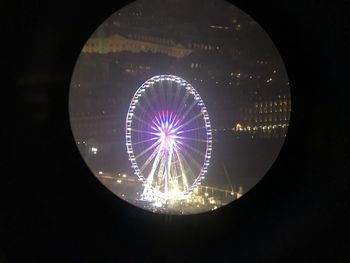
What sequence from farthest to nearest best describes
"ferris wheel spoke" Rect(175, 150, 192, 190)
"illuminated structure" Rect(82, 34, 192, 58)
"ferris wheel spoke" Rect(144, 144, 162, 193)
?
1. "ferris wheel spoke" Rect(175, 150, 192, 190)
2. "ferris wheel spoke" Rect(144, 144, 162, 193)
3. "illuminated structure" Rect(82, 34, 192, 58)

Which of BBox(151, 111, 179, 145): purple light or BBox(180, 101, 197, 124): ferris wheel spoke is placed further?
BBox(151, 111, 179, 145): purple light

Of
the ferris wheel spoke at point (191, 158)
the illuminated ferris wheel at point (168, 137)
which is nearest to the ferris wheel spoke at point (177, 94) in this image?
the illuminated ferris wheel at point (168, 137)

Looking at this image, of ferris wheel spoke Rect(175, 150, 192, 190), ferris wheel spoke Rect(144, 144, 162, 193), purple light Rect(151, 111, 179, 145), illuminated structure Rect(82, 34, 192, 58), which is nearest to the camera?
illuminated structure Rect(82, 34, 192, 58)

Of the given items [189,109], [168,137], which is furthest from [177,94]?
[168,137]

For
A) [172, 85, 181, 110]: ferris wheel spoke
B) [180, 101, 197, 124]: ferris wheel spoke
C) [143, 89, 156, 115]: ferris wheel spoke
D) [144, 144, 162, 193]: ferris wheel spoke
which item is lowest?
[144, 144, 162, 193]: ferris wheel spoke

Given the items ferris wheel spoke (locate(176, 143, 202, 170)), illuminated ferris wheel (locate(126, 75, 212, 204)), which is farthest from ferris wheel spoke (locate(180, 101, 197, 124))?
ferris wheel spoke (locate(176, 143, 202, 170))

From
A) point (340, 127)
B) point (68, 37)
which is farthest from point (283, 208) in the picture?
point (68, 37)

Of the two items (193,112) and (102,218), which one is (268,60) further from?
(102,218)

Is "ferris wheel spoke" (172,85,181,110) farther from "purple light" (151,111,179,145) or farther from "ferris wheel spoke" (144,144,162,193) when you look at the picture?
"ferris wheel spoke" (144,144,162,193)

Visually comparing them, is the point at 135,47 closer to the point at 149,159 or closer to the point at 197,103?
the point at 197,103

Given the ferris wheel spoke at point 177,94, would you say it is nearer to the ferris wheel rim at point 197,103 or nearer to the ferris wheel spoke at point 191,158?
the ferris wheel rim at point 197,103
